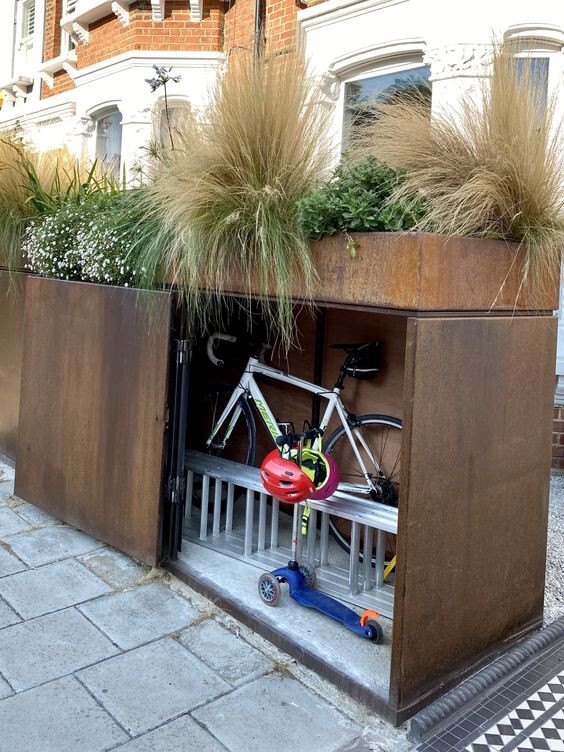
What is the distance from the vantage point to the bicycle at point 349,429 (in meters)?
3.56

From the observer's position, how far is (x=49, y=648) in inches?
114

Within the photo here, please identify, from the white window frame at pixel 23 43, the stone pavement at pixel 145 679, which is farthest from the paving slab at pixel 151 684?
the white window frame at pixel 23 43

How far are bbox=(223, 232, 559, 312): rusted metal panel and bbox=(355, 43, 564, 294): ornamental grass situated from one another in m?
0.07

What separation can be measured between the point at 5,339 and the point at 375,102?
375 centimetres

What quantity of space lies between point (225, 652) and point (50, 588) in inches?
42.1

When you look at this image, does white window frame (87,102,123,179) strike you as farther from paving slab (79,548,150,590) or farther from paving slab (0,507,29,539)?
paving slab (79,548,150,590)

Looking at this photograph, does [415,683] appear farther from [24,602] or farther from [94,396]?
[94,396]

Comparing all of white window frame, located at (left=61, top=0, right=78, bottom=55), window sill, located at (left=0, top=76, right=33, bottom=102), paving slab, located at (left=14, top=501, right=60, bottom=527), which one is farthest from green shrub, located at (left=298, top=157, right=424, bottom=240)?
window sill, located at (left=0, top=76, right=33, bottom=102)

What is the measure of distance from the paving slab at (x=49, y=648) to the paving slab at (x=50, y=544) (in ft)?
2.21

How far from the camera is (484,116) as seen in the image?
8.48 feet

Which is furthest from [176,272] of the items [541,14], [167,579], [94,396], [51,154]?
[541,14]

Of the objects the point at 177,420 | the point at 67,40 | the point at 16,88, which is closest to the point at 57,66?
the point at 67,40

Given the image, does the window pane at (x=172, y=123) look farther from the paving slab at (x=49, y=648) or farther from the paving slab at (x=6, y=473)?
the paving slab at (x=6, y=473)

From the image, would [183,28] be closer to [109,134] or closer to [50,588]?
[109,134]
